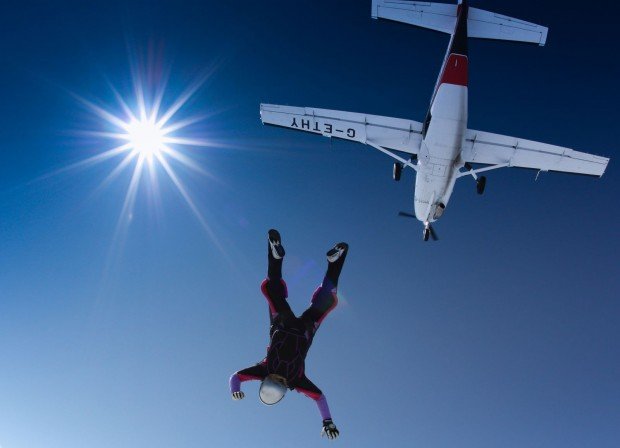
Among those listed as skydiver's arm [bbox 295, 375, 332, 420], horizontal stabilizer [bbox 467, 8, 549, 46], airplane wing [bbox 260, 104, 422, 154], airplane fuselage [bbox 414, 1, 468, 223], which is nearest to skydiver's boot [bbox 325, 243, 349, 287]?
skydiver's arm [bbox 295, 375, 332, 420]

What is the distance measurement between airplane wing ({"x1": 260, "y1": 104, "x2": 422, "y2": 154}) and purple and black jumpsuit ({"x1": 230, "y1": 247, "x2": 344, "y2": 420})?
12255 mm

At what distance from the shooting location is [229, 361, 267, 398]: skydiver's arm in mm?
9273

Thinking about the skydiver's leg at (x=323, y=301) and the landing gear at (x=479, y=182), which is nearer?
the skydiver's leg at (x=323, y=301)

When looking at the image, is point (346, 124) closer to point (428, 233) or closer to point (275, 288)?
point (428, 233)

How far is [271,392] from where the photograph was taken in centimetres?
866

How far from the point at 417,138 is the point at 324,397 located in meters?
14.1

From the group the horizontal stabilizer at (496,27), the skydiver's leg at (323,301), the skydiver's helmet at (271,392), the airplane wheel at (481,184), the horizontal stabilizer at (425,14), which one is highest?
the horizontal stabilizer at (425,14)

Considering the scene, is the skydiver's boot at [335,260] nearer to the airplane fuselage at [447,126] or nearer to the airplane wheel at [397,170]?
the airplane fuselage at [447,126]

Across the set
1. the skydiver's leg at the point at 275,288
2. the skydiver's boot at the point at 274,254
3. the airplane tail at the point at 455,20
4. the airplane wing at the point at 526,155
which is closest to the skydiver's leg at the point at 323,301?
the skydiver's leg at the point at 275,288

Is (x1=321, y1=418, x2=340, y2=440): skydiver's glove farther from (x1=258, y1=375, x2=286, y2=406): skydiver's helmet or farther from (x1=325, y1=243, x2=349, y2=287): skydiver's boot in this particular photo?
(x1=325, y1=243, x2=349, y2=287): skydiver's boot

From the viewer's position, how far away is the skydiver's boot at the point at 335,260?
915 cm

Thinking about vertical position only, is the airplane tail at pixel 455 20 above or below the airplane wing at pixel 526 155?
above

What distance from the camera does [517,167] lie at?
20.8 meters

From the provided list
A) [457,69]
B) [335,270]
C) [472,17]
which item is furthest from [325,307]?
[472,17]
